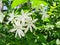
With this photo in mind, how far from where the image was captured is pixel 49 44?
112 centimetres

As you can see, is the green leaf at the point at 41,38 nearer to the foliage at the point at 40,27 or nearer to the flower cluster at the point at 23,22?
the foliage at the point at 40,27

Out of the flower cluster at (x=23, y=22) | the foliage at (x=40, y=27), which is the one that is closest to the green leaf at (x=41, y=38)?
the foliage at (x=40, y=27)

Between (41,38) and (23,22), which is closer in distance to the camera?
(23,22)

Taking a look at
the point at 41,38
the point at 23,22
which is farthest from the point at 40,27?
the point at 23,22

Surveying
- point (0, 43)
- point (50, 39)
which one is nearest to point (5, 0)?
point (0, 43)

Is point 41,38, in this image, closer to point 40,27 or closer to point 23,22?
point 40,27

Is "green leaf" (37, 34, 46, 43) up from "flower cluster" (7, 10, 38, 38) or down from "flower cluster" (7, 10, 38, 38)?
down

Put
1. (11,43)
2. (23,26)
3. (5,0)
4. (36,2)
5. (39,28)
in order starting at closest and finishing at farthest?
(36,2) → (23,26) → (39,28) → (11,43) → (5,0)

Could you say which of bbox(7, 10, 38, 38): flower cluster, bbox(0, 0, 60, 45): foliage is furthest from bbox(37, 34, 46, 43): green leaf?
bbox(7, 10, 38, 38): flower cluster

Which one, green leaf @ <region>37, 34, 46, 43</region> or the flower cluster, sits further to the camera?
green leaf @ <region>37, 34, 46, 43</region>

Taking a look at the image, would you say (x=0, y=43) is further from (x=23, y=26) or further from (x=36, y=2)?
(x=36, y=2)

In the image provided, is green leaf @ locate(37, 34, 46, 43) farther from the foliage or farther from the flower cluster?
the flower cluster

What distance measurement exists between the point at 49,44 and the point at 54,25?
0.11 metres

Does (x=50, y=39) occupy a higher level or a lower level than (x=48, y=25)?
lower
